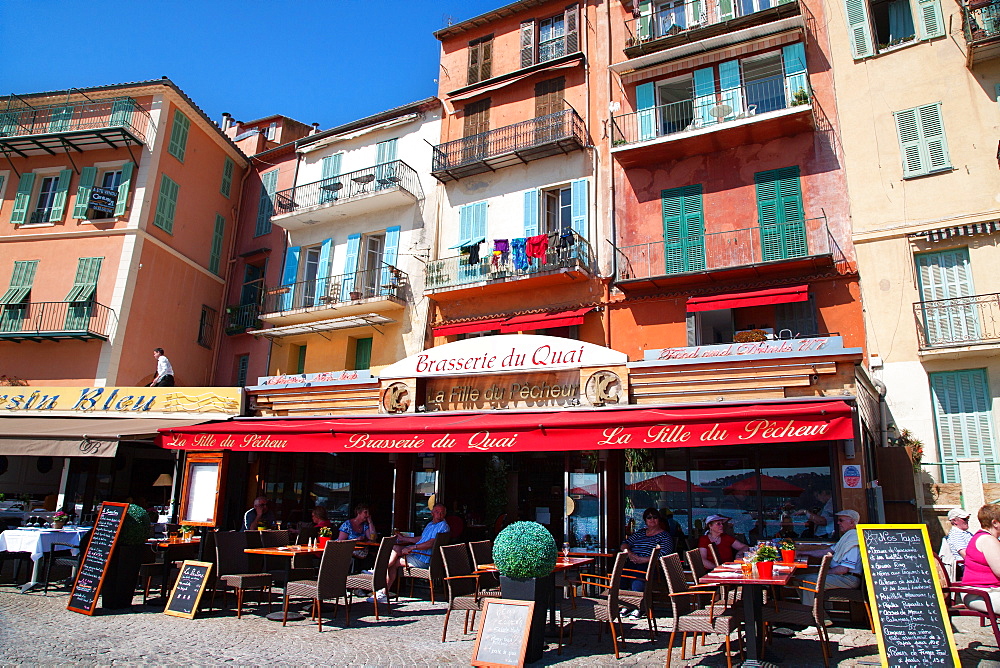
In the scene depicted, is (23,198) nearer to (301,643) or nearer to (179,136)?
(179,136)

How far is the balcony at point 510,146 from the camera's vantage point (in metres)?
16.5

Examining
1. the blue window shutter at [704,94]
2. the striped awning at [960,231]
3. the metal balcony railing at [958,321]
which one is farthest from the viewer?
the blue window shutter at [704,94]

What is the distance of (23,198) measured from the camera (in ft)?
66.1

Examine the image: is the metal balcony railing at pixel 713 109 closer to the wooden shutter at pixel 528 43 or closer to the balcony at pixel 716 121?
the balcony at pixel 716 121

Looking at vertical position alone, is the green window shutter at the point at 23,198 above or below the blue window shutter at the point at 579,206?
above

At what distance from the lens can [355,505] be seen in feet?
47.8

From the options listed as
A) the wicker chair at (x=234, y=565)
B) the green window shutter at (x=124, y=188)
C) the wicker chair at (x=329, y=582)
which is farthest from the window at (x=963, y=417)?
the green window shutter at (x=124, y=188)

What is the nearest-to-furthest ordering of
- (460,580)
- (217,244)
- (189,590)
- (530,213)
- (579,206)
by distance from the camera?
(460,580) < (189,590) < (579,206) < (530,213) < (217,244)

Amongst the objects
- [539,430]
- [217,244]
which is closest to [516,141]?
[539,430]

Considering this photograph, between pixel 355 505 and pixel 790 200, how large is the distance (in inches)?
442

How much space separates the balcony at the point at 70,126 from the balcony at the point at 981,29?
2045 centimetres

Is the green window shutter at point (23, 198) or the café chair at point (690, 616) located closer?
the café chair at point (690, 616)

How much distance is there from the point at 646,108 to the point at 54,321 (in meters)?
16.5

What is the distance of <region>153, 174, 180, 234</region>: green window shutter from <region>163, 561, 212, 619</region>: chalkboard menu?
13.8 m
